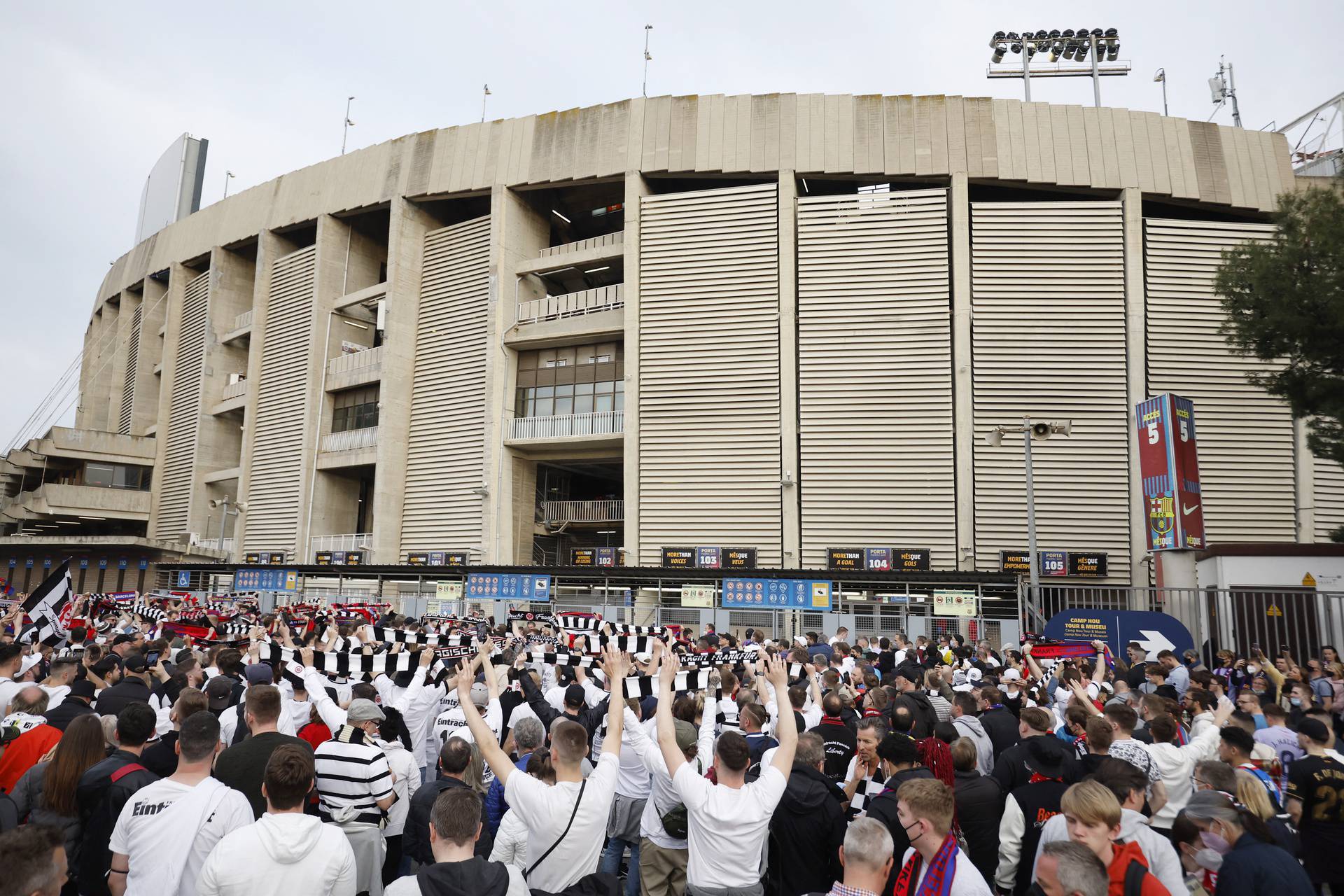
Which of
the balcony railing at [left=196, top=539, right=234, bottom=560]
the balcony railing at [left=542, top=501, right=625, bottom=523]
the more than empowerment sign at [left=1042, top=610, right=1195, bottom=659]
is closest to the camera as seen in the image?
the more than empowerment sign at [left=1042, top=610, right=1195, bottom=659]

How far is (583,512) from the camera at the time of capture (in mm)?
34969

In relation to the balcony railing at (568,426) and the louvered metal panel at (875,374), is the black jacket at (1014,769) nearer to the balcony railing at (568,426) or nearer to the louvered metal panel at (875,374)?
the louvered metal panel at (875,374)

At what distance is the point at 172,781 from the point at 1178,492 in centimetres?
2256

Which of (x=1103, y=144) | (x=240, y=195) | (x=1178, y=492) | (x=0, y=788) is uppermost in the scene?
(x=240, y=195)

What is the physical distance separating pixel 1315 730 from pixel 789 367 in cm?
2361

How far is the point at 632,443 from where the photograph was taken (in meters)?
30.2

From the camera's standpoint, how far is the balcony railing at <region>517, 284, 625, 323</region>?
32403 millimetres

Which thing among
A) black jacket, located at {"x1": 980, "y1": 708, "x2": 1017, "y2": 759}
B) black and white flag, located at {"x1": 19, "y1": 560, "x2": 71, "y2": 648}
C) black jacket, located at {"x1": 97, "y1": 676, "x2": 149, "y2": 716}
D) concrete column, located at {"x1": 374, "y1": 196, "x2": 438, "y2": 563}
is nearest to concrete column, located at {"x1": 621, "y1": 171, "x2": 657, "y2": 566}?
concrete column, located at {"x1": 374, "y1": 196, "x2": 438, "y2": 563}

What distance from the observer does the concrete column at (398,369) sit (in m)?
33.7

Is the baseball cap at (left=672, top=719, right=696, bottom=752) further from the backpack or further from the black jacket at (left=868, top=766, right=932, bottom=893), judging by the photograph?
the black jacket at (left=868, top=766, right=932, bottom=893)

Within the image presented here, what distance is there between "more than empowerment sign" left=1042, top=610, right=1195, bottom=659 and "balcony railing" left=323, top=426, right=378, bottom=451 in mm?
28058

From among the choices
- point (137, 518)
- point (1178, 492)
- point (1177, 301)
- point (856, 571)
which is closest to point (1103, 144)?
point (1177, 301)

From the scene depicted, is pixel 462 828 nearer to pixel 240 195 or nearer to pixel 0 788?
pixel 0 788

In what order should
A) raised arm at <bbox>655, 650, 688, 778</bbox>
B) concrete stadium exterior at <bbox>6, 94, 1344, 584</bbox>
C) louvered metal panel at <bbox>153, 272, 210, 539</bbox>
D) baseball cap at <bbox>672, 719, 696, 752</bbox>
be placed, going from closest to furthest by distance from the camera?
raised arm at <bbox>655, 650, 688, 778</bbox> → baseball cap at <bbox>672, 719, 696, 752</bbox> → concrete stadium exterior at <bbox>6, 94, 1344, 584</bbox> → louvered metal panel at <bbox>153, 272, 210, 539</bbox>
